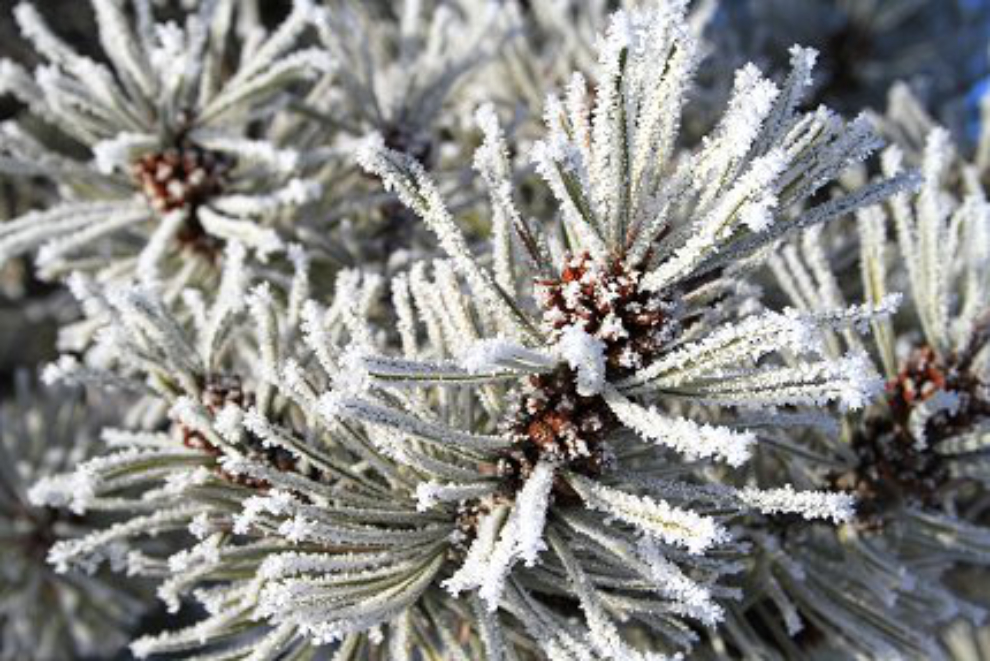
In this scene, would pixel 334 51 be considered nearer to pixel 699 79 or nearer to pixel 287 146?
pixel 287 146

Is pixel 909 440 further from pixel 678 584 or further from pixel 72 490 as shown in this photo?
pixel 72 490

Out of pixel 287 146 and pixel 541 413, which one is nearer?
pixel 541 413

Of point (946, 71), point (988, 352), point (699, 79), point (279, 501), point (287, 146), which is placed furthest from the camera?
point (946, 71)

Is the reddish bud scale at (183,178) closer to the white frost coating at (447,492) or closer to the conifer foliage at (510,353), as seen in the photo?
the conifer foliage at (510,353)

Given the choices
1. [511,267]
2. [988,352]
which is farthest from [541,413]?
[988,352]

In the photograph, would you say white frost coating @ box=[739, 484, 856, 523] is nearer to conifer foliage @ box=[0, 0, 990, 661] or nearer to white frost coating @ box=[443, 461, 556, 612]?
conifer foliage @ box=[0, 0, 990, 661]

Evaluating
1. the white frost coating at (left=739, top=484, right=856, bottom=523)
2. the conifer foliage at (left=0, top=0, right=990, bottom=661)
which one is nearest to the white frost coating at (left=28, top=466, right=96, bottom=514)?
the conifer foliage at (left=0, top=0, right=990, bottom=661)
